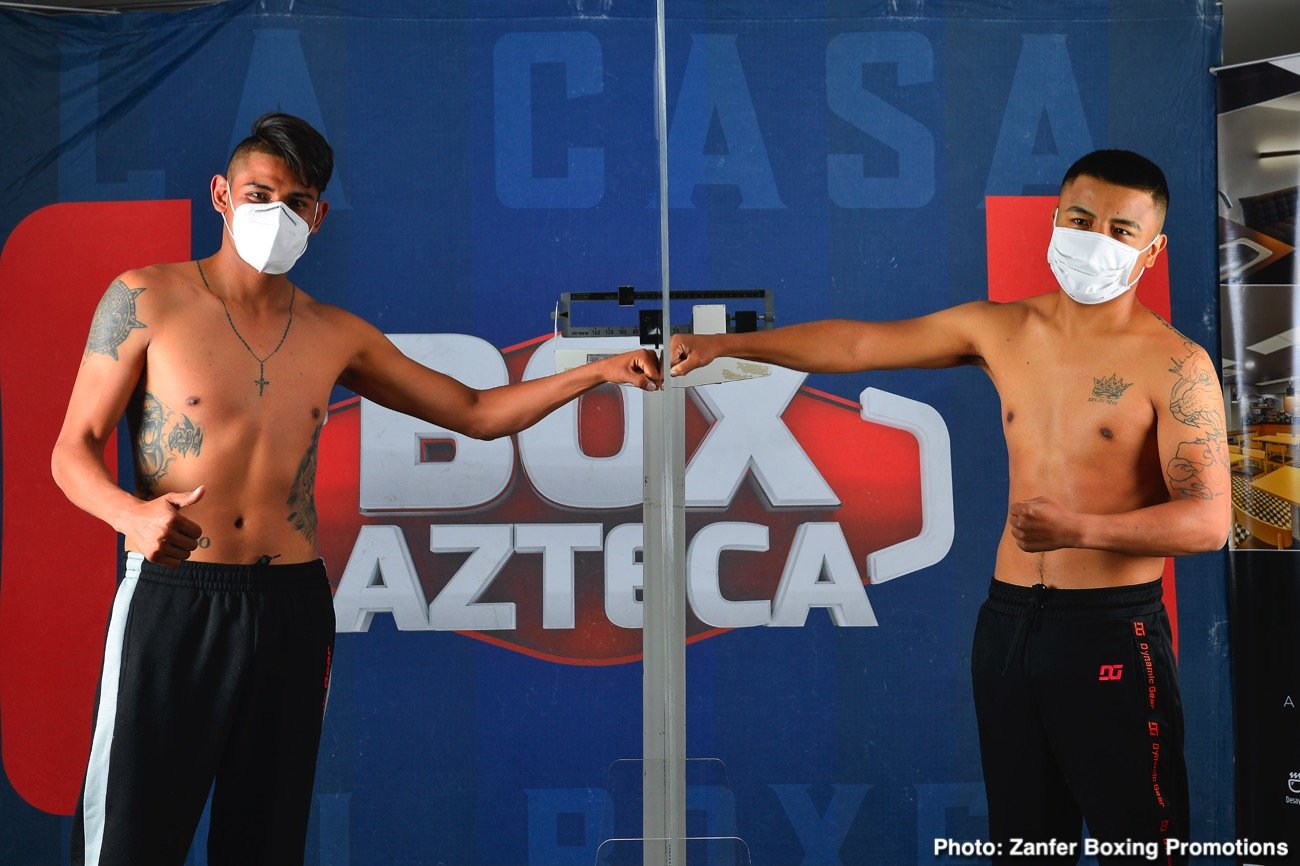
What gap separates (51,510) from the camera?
2.94 metres

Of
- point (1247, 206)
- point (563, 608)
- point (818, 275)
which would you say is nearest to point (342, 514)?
point (563, 608)

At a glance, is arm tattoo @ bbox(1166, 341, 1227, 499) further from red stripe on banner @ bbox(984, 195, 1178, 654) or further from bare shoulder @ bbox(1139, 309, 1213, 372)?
red stripe on banner @ bbox(984, 195, 1178, 654)

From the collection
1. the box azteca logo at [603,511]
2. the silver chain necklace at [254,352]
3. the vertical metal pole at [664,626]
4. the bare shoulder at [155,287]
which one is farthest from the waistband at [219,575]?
the box azteca logo at [603,511]

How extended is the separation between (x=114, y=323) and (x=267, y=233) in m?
0.29

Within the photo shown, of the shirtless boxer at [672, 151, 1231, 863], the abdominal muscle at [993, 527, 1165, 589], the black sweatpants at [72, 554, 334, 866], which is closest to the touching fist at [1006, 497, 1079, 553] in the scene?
the shirtless boxer at [672, 151, 1231, 863]

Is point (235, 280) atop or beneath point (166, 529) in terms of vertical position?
atop

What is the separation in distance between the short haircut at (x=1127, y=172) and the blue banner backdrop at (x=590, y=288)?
82 cm

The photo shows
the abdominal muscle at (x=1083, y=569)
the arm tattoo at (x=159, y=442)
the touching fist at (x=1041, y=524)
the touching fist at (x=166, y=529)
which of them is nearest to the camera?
the touching fist at (x=166, y=529)

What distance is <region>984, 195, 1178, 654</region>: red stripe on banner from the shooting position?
9.66ft

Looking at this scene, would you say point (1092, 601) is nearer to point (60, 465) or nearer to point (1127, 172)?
point (1127, 172)

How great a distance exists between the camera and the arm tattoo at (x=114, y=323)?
6.13 feet

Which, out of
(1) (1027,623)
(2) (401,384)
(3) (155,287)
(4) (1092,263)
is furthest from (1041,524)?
(3) (155,287)

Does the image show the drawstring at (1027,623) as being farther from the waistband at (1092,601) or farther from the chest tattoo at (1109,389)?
the chest tattoo at (1109,389)

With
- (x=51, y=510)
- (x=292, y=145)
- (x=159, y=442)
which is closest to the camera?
(x=159, y=442)
